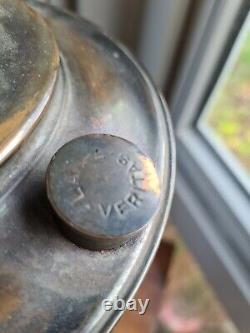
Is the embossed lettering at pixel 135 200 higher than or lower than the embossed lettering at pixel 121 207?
higher

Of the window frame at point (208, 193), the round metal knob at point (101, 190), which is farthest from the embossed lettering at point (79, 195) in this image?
the window frame at point (208, 193)

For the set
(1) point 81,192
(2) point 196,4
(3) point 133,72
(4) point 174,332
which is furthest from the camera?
(4) point 174,332

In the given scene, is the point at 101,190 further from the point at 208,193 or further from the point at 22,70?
the point at 208,193

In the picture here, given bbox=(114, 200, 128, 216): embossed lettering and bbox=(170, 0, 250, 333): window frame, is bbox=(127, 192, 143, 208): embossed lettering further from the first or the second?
bbox=(170, 0, 250, 333): window frame

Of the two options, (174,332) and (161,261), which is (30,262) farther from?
(174,332)

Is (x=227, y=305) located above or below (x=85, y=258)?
below

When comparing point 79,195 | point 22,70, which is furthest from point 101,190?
point 22,70

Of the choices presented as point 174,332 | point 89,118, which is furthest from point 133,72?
point 174,332

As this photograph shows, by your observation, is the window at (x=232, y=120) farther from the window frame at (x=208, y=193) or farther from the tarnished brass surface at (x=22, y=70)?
the tarnished brass surface at (x=22, y=70)
